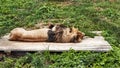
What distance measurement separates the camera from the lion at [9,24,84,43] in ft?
23.2

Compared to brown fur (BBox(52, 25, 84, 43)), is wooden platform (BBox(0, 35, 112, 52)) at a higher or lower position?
lower

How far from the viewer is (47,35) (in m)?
7.12

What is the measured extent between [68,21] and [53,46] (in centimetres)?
213

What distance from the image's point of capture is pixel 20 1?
10.8 meters

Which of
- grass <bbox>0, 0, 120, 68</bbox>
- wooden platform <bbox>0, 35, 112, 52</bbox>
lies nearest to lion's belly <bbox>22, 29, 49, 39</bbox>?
wooden platform <bbox>0, 35, 112, 52</bbox>

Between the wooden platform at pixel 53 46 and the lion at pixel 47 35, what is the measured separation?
11cm

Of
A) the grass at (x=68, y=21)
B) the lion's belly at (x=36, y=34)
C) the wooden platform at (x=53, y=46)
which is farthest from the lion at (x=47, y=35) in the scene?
the grass at (x=68, y=21)

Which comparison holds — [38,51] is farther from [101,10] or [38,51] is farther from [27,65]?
[101,10]

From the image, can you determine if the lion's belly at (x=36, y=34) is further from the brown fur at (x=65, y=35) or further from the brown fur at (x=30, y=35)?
the brown fur at (x=65, y=35)

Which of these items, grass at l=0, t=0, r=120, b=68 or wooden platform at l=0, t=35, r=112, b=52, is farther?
wooden platform at l=0, t=35, r=112, b=52

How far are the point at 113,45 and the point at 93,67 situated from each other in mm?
1207

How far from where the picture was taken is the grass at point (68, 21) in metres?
6.45

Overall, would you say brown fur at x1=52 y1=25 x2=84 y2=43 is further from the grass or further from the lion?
the grass

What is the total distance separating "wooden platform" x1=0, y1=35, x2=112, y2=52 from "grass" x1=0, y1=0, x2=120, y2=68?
0.42 feet
